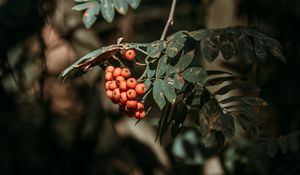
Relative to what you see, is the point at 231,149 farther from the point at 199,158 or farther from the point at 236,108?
the point at 236,108

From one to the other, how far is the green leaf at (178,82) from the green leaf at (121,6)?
0.36 m

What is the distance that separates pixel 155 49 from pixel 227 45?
191mm

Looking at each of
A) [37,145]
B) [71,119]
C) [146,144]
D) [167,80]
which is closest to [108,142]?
[146,144]

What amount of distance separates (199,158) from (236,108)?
3.92ft

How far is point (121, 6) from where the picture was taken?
209cm

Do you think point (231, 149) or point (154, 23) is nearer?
point (231, 149)

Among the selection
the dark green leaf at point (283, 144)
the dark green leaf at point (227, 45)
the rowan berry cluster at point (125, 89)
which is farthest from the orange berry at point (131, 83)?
the dark green leaf at point (283, 144)

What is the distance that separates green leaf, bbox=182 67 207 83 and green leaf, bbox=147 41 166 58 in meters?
0.08

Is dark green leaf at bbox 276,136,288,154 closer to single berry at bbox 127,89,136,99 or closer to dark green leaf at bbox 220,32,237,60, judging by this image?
dark green leaf at bbox 220,32,237,60

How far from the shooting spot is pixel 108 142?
11.0 feet

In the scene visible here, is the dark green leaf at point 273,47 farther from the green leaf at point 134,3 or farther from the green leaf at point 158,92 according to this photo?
the green leaf at point 134,3

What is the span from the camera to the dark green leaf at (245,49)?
185 centimetres

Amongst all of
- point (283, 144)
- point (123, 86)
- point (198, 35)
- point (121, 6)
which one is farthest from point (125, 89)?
point (283, 144)

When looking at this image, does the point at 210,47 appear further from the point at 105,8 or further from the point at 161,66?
the point at 105,8
